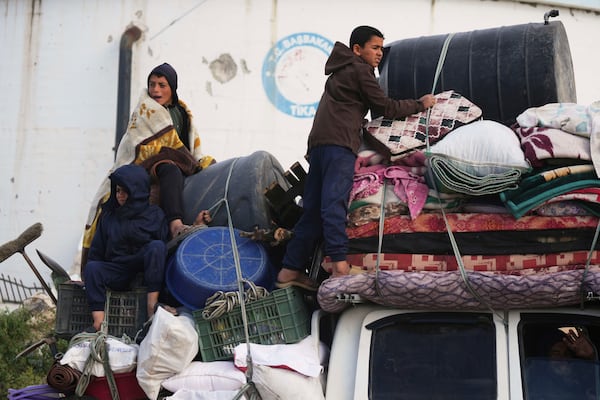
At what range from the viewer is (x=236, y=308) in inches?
173

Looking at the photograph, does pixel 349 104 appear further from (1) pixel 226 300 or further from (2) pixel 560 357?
(2) pixel 560 357

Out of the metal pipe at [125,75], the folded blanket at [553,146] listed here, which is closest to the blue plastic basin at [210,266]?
the folded blanket at [553,146]

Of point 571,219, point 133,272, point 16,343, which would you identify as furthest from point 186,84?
point 571,219

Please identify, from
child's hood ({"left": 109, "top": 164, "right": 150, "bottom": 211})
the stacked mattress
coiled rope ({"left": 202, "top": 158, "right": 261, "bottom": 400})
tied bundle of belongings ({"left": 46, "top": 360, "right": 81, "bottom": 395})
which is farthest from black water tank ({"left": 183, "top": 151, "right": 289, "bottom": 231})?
tied bundle of belongings ({"left": 46, "top": 360, "right": 81, "bottom": 395})

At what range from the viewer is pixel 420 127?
4562 millimetres

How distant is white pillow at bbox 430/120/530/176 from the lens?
411 centimetres

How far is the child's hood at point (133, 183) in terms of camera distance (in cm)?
488

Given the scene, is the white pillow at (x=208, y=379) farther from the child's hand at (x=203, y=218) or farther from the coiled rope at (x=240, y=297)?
the child's hand at (x=203, y=218)

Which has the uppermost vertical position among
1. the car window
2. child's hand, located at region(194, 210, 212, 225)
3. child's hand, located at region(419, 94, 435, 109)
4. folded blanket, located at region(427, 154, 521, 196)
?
child's hand, located at region(419, 94, 435, 109)

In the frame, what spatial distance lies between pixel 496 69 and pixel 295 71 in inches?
382

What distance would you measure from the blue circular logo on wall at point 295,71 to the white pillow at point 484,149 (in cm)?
1012

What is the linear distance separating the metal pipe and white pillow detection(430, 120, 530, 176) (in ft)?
34.8

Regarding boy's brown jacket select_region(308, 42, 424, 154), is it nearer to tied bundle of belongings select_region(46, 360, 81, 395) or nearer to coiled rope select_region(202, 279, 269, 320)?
coiled rope select_region(202, 279, 269, 320)

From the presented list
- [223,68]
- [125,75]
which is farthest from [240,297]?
[125,75]
